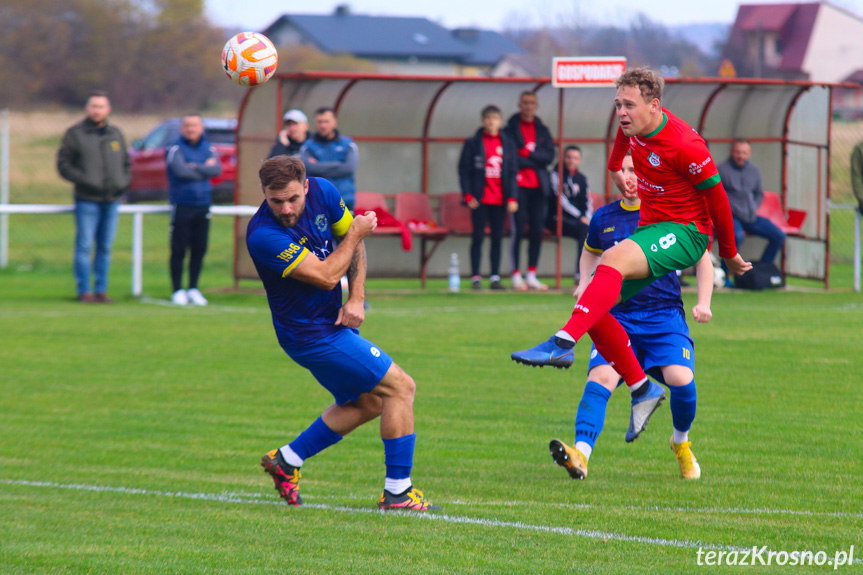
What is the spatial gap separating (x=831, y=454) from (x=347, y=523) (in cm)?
298

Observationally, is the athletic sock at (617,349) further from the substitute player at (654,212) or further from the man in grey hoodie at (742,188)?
the man in grey hoodie at (742,188)

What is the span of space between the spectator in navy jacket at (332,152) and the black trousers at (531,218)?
2697mm

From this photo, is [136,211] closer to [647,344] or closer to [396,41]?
[647,344]

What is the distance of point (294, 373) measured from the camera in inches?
381

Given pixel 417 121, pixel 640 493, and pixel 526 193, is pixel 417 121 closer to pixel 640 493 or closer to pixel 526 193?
pixel 526 193

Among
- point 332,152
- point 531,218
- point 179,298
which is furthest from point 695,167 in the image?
point 179,298

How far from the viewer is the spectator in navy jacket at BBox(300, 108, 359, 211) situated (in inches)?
501

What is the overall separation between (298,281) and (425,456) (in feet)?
6.36

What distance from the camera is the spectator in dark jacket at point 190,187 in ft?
44.0

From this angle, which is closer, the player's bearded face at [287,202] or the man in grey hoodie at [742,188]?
the player's bearded face at [287,202]

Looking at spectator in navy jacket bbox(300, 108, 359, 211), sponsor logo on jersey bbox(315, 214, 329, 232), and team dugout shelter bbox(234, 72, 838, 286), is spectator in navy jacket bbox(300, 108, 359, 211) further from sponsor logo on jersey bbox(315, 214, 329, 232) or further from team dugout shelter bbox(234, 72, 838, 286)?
sponsor logo on jersey bbox(315, 214, 329, 232)

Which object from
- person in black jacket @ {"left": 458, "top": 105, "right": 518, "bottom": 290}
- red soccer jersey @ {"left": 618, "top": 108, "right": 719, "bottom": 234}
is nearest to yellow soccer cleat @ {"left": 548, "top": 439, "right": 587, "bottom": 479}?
red soccer jersey @ {"left": 618, "top": 108, "right": 719, "bottom": 234}

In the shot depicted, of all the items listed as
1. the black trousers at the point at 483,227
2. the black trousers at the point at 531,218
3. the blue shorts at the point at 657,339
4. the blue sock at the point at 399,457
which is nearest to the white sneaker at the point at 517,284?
the black trousers at the point at 531,218

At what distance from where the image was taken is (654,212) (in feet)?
18.5
